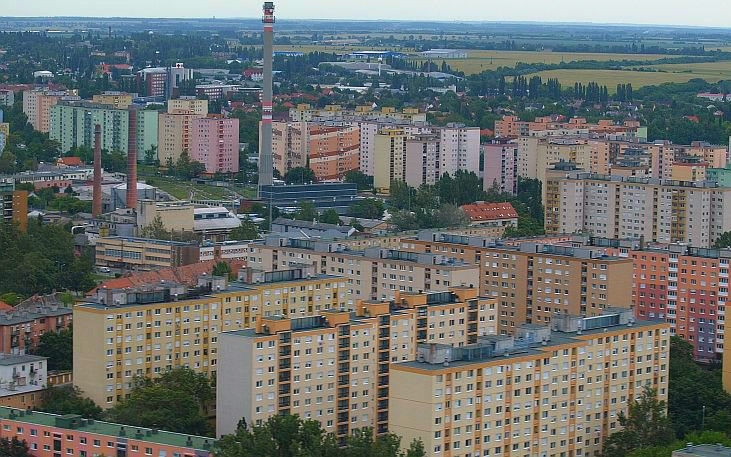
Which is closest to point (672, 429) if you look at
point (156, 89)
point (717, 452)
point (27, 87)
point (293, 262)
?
point (717, 452)

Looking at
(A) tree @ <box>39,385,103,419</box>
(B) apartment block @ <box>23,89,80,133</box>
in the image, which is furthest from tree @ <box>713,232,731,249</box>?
(B) apartment block @ <box>23,89,80,133</box>

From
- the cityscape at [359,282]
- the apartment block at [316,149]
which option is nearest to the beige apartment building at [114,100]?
the cityscape at [359,282]

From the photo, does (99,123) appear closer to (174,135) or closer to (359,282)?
(174,135)

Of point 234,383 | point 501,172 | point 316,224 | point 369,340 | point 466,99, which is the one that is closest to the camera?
point 234,383

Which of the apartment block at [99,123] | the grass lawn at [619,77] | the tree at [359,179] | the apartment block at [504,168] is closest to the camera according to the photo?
the apartment block at [504,168]

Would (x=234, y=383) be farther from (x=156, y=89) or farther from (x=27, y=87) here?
(x=156, y=89)

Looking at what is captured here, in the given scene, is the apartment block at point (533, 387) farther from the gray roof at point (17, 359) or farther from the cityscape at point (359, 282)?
the gray roof at point (17, 359)

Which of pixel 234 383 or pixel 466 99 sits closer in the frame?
pixel 234 383

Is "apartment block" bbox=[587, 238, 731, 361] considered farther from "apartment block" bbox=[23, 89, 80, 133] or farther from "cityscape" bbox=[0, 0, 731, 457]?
"apartment block" bbox=[23, 89, 80, 133]
